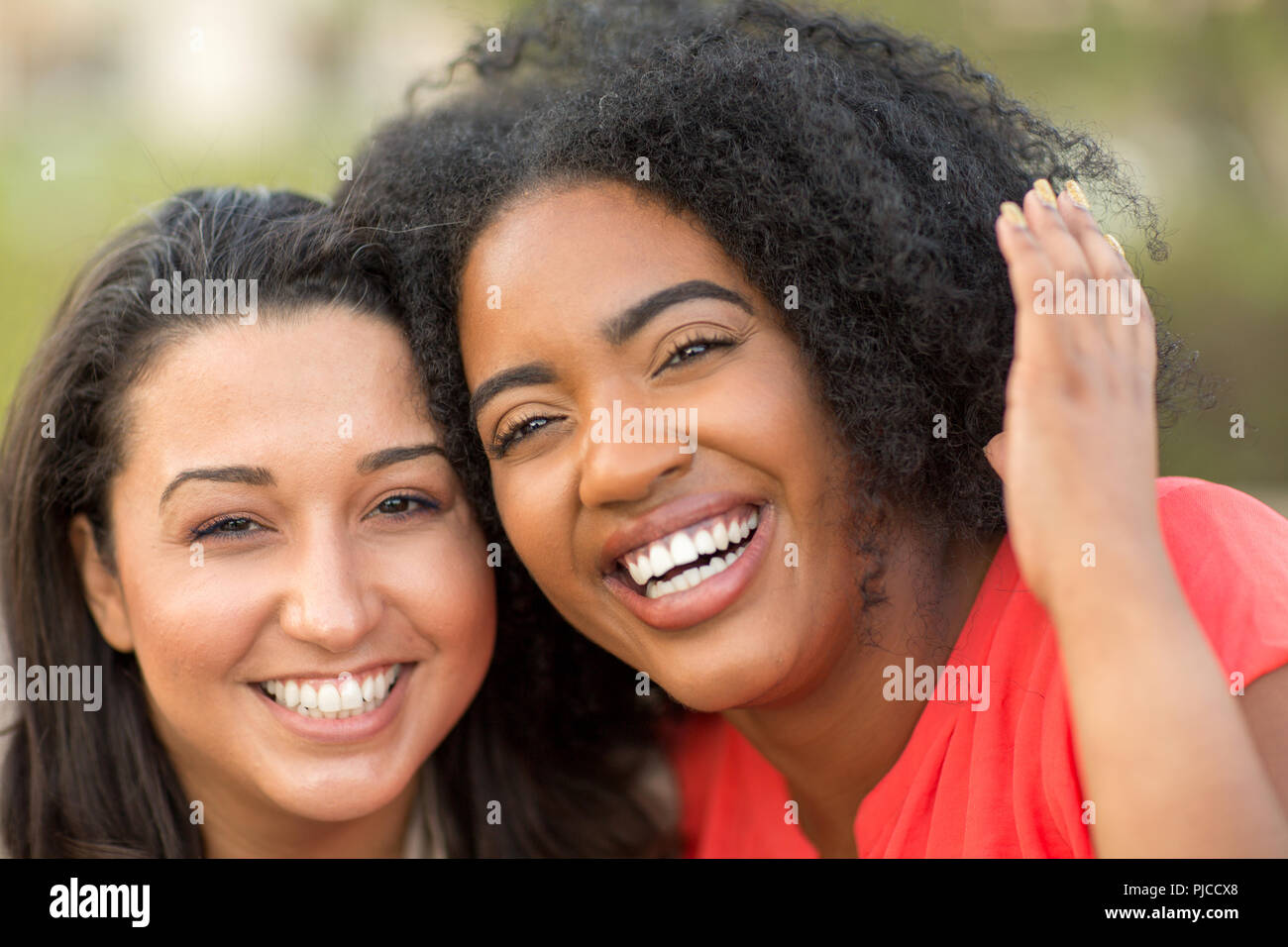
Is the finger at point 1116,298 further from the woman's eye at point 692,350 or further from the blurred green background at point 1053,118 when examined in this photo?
the blurred green background at point 1053,118

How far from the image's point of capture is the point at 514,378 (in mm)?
2588

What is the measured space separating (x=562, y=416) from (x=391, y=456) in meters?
0.50

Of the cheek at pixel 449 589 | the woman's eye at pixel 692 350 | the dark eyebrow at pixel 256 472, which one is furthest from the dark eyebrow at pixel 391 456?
the woman's eye at pixel 692 350

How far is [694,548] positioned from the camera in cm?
248

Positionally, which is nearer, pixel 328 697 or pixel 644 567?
pixel 644 567

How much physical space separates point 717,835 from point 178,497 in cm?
185

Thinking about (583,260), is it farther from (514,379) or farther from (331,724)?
(331,724)

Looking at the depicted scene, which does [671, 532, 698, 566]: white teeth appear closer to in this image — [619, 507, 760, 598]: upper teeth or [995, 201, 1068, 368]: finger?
[619, 507, 760, 598]: upper teeth

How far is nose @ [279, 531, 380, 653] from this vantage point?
2.64 metres

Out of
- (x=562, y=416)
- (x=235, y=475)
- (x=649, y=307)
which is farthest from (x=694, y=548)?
(x=235, y=475)

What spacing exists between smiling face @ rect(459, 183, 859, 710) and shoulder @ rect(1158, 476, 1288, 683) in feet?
2.24
